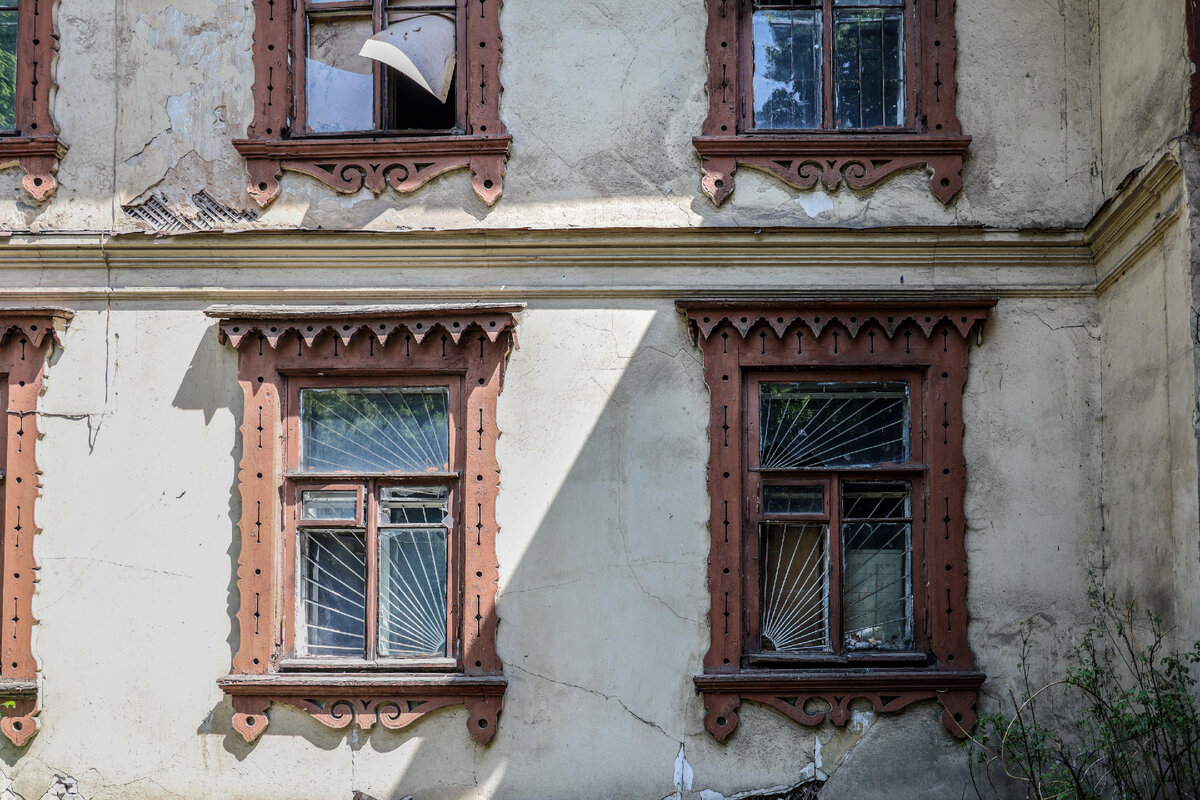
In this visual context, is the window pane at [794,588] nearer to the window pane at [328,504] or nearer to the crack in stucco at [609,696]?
the crack in stucco at [609,696]

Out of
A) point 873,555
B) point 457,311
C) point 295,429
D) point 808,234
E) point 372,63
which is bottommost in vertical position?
point 873,555

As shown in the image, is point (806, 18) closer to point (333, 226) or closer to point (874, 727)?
point (333, 226)

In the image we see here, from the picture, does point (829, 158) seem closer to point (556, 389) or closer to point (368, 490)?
point (556, 389)

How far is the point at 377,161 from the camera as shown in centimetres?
691

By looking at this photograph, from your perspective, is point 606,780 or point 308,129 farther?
point 308,129

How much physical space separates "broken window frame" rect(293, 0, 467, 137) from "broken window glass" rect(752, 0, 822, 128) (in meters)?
1.75

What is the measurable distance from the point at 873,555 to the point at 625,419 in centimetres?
159

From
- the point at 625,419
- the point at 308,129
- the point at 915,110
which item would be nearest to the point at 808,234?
the point at 915,110

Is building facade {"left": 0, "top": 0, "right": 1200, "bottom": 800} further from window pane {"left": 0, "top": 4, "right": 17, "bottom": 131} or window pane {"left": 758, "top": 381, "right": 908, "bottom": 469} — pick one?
window pane {"left": 0, "top": 4, "right": 17, "bottom": 131}

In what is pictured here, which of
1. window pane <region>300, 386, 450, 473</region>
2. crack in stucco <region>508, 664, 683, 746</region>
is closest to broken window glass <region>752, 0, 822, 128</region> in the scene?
window pane <region>300, 386, 450, 473</region>

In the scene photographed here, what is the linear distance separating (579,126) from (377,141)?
46.4 inches

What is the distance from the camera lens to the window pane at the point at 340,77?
7.07 meters

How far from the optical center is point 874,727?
6.38 m

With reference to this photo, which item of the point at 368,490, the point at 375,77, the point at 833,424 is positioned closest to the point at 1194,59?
the point at 833,424
